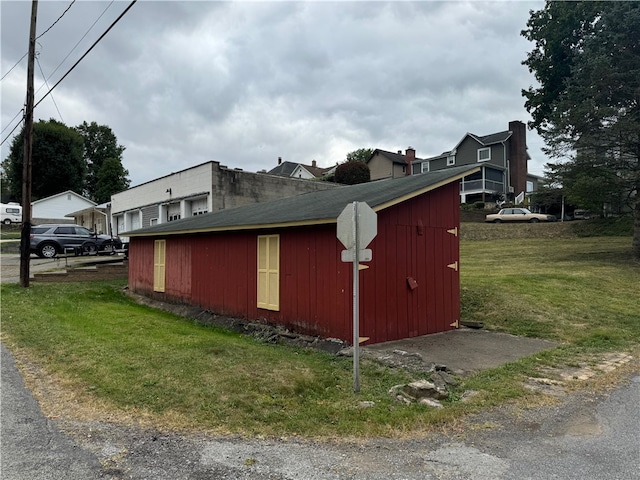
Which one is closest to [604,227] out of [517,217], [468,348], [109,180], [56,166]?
[517,217]

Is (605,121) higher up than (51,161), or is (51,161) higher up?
(51,161)

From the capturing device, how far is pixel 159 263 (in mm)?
14875

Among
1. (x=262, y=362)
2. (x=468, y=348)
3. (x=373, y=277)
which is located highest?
(x=373, y=277)

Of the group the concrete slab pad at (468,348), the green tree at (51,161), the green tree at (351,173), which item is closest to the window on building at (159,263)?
the concrete slab pad at (468,348)

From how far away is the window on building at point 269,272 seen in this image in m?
9.59

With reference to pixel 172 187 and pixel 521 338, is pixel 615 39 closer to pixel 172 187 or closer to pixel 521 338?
pixel 521 338

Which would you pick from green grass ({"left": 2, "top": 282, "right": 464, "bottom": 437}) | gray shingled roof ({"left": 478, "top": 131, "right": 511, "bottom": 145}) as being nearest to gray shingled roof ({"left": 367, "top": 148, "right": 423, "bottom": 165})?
gray shingled roof ({"left": 478, "top": 131, "right": 511, "bottom": 145})

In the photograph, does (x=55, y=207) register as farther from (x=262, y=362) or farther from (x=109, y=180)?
(x=262, y=362)

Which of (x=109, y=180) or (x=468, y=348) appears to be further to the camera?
(x=109, y=180)

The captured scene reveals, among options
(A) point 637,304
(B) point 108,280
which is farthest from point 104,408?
(B) point 108,280

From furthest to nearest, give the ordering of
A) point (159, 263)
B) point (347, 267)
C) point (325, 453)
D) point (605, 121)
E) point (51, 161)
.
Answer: point (51, 161)
point (605, 121)
point (159, 263)
point (347, 267)
point (325, 453)

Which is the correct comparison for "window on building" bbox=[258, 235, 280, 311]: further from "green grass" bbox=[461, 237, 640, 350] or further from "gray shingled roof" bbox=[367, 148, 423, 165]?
"gray shingled roof" bbox=[367, 148, 423, 165]

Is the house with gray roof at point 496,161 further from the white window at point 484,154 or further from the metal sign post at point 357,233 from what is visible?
the metal sign post at point 357,233

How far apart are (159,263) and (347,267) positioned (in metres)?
9.03
